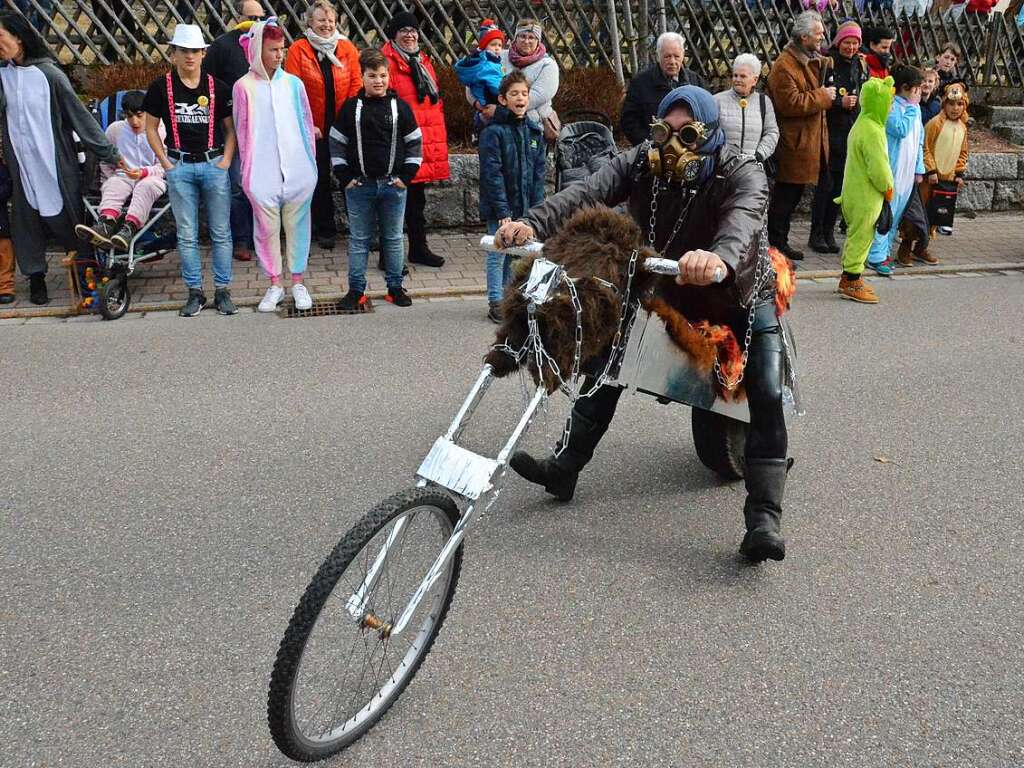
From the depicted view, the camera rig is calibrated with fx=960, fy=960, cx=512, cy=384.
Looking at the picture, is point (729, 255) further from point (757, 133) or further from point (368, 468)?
point (757, 133)

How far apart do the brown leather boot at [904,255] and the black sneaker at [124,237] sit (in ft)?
23.8

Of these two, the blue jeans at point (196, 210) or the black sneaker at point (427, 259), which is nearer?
the blue jeans at point (196, 210)

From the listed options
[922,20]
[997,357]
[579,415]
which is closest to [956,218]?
[922,20]

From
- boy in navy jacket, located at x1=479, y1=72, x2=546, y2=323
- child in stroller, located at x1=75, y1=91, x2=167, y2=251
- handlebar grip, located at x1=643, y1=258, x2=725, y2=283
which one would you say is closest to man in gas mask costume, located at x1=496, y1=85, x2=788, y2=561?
handlebar grip, located at x1=643, y1=258, x2=725, y2=283

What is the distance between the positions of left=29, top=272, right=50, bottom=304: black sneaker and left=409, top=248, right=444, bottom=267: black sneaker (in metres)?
3.13

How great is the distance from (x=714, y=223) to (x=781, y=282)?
1.44 ft

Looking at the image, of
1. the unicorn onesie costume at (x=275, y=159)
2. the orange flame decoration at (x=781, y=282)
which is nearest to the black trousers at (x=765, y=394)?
the orange flame decoration at (x=781, y=282)

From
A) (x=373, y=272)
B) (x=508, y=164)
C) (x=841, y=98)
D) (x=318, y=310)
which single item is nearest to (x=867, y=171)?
(x=841, y=98)

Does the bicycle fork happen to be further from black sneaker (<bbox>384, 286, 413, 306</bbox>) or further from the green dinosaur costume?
the green dinosaur costume

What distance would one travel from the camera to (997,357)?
21.7 feet

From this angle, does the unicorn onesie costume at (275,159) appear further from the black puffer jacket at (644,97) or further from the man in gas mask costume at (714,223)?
the man in gas mask costume at (714,223)

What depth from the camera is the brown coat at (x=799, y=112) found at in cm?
935

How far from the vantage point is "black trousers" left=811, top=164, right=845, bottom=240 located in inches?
394

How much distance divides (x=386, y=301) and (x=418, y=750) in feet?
17.5
